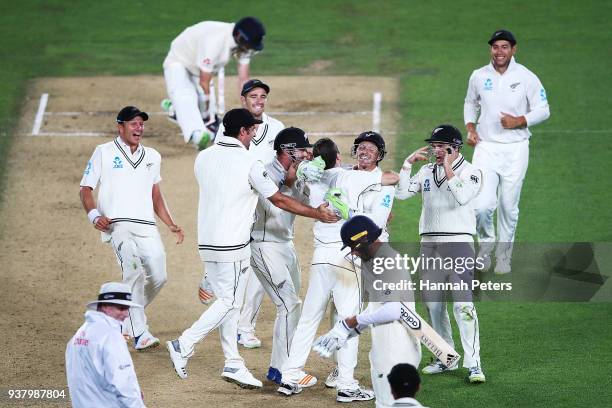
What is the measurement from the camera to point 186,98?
48.3 ft

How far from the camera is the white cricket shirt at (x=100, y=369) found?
7859mm

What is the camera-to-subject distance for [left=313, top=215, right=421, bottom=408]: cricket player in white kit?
27.8ft

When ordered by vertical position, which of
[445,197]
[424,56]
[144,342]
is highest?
[424,56]

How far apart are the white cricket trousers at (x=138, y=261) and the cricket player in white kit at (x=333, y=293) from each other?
1.88 meters

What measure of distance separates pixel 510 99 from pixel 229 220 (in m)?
4.39

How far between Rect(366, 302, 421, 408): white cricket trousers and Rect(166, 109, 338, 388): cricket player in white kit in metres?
1.66

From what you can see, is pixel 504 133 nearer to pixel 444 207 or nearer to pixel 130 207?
pixel 444 207

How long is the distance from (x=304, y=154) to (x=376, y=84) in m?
8.40

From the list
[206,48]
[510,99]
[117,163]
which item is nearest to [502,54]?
[510,99]

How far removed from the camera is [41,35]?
2066 cm

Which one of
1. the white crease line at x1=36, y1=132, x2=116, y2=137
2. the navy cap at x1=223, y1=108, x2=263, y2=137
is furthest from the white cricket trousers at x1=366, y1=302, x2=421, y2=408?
the white crease line at x1=36, y1=132, x2=116, y2=137

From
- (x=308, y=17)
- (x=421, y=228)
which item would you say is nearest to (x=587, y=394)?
(x=421, y=228)

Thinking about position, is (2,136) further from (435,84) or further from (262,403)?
(262,403)

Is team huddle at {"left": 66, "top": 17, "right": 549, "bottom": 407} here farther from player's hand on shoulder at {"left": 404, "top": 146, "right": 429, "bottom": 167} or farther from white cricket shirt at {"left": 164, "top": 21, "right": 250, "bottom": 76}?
white cricket shirt at {"left": 164, "top": 21, "right": 250, "bottom": 76}
